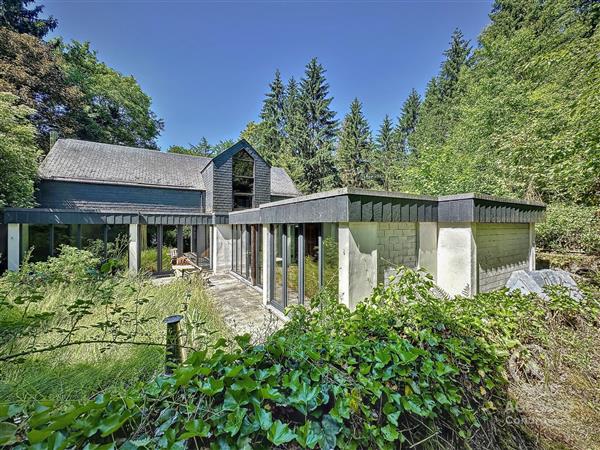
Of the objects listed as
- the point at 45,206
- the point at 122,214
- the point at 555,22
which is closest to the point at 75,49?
the point at 45,206

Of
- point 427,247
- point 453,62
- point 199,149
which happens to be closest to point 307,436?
point 427,247

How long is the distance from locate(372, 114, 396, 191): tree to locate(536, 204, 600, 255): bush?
14.7 m

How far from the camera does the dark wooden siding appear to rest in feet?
36.7

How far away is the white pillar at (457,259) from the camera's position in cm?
411

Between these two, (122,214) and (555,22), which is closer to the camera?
(122,214)

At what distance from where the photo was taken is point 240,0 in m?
6.87

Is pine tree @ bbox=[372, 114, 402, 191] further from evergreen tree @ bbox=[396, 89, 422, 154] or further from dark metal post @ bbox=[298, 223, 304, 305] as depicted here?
dark metal post @ bbox=[298, 223, 304, 305]

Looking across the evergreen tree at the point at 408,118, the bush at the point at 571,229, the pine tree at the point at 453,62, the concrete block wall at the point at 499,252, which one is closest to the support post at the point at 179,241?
the concrete block wall at the point at 499,252

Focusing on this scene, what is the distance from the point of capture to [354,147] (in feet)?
74.1

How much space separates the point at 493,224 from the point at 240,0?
340 inches

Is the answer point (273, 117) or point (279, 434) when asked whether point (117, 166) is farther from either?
point (273, 117)

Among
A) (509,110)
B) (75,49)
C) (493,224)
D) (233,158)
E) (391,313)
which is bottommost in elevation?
(391,313)

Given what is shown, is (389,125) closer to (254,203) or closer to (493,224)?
(254,203)

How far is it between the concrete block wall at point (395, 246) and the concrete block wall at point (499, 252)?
1112 millimetres
